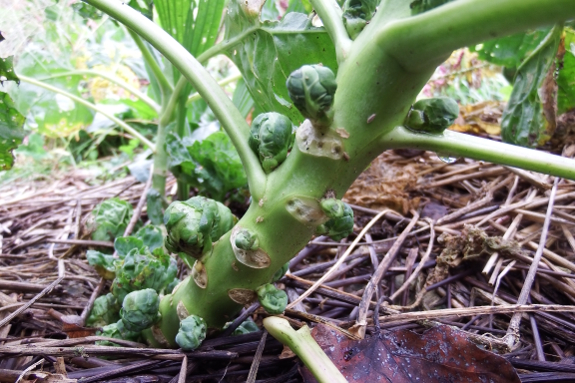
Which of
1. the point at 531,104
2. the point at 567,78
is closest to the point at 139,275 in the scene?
the point at 531,104

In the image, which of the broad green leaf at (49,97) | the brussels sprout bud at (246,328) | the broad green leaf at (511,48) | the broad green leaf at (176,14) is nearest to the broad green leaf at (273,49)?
the broad green leaf at (176,14)

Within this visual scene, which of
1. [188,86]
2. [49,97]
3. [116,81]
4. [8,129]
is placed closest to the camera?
[8,129]

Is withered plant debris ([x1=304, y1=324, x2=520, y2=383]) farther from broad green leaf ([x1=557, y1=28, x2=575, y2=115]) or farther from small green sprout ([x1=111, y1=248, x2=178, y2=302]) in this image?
broad green leaf ([x1=557, y1=28, x2=575, y2=115])

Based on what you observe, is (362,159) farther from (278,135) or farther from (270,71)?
(270,71)

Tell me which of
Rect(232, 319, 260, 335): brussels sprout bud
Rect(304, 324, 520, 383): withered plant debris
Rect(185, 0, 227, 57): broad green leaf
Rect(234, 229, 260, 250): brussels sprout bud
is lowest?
Rect(232, 319, 260, 335): brussels sprout bud

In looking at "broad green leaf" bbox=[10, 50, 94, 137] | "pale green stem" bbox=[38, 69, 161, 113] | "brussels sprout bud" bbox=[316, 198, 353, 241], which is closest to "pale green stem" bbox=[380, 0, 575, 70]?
"brussels sprout bud" bbox=[316, 198, 353, 241]

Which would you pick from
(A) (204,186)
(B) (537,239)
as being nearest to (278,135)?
(A) (204,186)

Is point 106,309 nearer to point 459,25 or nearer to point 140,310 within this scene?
point 140,310

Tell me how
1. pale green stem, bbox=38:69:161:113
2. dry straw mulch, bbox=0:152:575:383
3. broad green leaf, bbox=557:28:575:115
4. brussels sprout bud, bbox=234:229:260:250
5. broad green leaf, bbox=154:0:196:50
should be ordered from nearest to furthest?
brussels sprout bud, bbox=234:229:260:250
dry straw mulch, bbox=0:152:575:383
broad green leaf, bbox=557:28:575:115
broad green leaf, bbox=154:0:196:50
pale green stem, bbox=38:69:161:113

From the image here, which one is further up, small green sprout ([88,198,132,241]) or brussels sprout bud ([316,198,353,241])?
brussels sprout bud ([316,198,353,241])
